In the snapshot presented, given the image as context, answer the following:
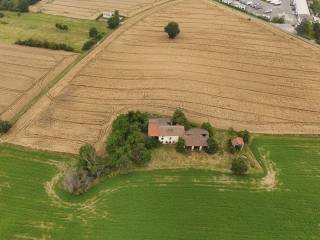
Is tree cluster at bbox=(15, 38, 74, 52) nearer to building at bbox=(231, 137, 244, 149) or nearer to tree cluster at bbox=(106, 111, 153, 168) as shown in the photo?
tree cluster at bbox=(106, 111, 153, 168)

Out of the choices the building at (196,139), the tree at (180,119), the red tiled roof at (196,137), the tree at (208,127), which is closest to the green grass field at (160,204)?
the building at (196,139)

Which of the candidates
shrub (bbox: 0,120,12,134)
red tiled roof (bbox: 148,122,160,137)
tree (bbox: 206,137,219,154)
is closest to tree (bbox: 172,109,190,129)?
red tiled roof (bbox: 148,122,160,137)

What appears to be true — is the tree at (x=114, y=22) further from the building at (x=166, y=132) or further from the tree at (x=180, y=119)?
the building at (x=166, y=132)

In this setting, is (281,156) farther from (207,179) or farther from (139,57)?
(139,57)

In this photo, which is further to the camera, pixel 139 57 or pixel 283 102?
pixel 139 57

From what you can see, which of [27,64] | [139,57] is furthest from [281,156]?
[27,64]

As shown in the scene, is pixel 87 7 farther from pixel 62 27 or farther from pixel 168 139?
pixel 168 139
